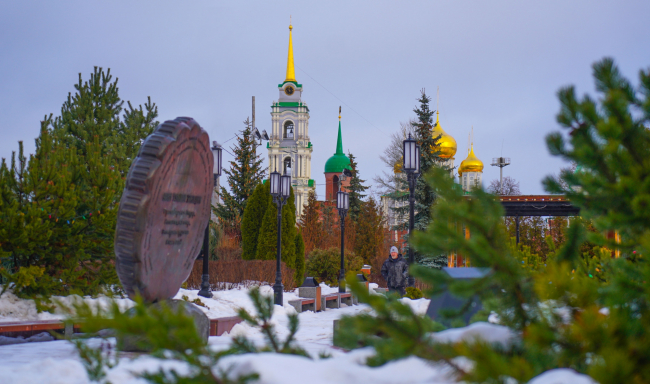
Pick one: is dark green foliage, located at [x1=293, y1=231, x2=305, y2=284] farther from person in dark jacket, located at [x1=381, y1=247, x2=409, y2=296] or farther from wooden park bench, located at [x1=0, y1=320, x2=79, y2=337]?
wooden park bench, located at [x1=0, y1=320, x2=79, y2=337]

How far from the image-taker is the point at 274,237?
2106 centimetres

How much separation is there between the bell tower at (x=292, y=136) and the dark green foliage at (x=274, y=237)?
43.4 metres

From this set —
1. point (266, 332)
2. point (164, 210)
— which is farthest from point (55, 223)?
point (266, 332)

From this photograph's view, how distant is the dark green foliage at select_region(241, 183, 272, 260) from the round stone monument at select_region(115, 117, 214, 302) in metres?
15.1

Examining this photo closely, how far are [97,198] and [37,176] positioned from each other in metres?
1.00

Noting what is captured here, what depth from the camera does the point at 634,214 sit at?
1.77 metres

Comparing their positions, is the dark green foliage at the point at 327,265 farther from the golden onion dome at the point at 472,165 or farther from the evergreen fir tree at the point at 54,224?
the golden onion dome at the point at 472,165

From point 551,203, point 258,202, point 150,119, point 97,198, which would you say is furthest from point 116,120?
point 551,203

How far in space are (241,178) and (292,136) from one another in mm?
34789

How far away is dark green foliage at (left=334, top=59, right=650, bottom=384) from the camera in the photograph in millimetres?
1321

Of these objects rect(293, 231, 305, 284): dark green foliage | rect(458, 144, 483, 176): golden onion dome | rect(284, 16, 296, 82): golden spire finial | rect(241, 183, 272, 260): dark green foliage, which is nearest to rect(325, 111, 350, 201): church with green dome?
rect(284, 16, 296, 82): golden spire finial

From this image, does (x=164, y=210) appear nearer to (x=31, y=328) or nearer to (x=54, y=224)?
(x=31, y=328)

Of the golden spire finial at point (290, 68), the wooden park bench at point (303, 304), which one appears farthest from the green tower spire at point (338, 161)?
the wooden park bench at point (303, 304)

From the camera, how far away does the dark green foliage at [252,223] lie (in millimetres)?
21812
